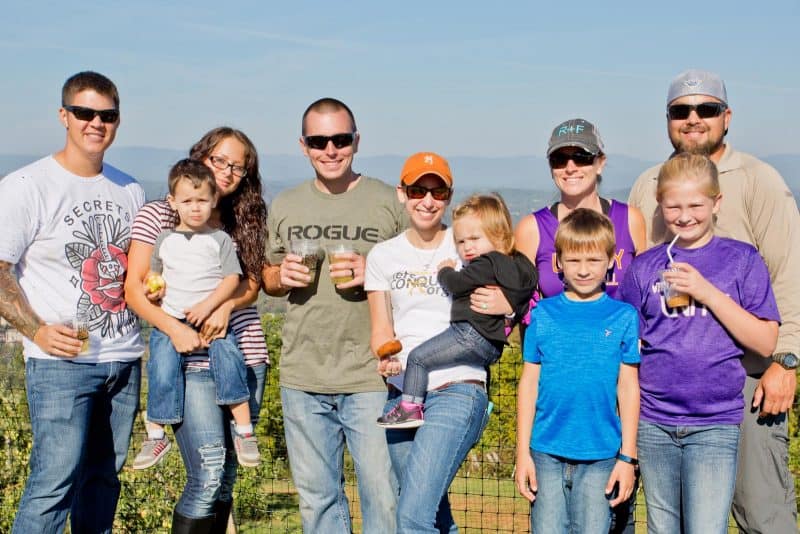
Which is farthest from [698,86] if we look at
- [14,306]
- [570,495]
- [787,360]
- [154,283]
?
[14,306]

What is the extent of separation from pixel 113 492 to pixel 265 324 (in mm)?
5430

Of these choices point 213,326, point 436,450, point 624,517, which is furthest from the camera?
point 213,326

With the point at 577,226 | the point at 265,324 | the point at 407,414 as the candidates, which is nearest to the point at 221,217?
the point at 407,414

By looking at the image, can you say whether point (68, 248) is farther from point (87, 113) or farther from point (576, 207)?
point (576, 207)

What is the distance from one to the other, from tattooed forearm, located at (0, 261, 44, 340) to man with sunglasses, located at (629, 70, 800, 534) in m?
2.83

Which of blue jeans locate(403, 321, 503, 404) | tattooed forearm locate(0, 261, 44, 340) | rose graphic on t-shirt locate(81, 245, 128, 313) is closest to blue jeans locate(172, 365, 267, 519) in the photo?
rose graphic on t-shirt locate(81, 245, 128, 313)

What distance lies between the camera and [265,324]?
10.1 metres

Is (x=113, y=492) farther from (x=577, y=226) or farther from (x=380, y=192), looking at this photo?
(x=577, y=226)

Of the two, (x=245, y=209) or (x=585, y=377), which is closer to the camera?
(x=585, y=377)

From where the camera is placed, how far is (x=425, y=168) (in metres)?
4.03

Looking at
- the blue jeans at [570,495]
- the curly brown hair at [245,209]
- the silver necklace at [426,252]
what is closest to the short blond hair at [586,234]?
the silver necklace at [426,252]

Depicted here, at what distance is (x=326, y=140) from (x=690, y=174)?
5.45ft

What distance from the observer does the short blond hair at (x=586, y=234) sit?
3.74m

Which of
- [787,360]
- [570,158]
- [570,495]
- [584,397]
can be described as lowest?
[570,495]
